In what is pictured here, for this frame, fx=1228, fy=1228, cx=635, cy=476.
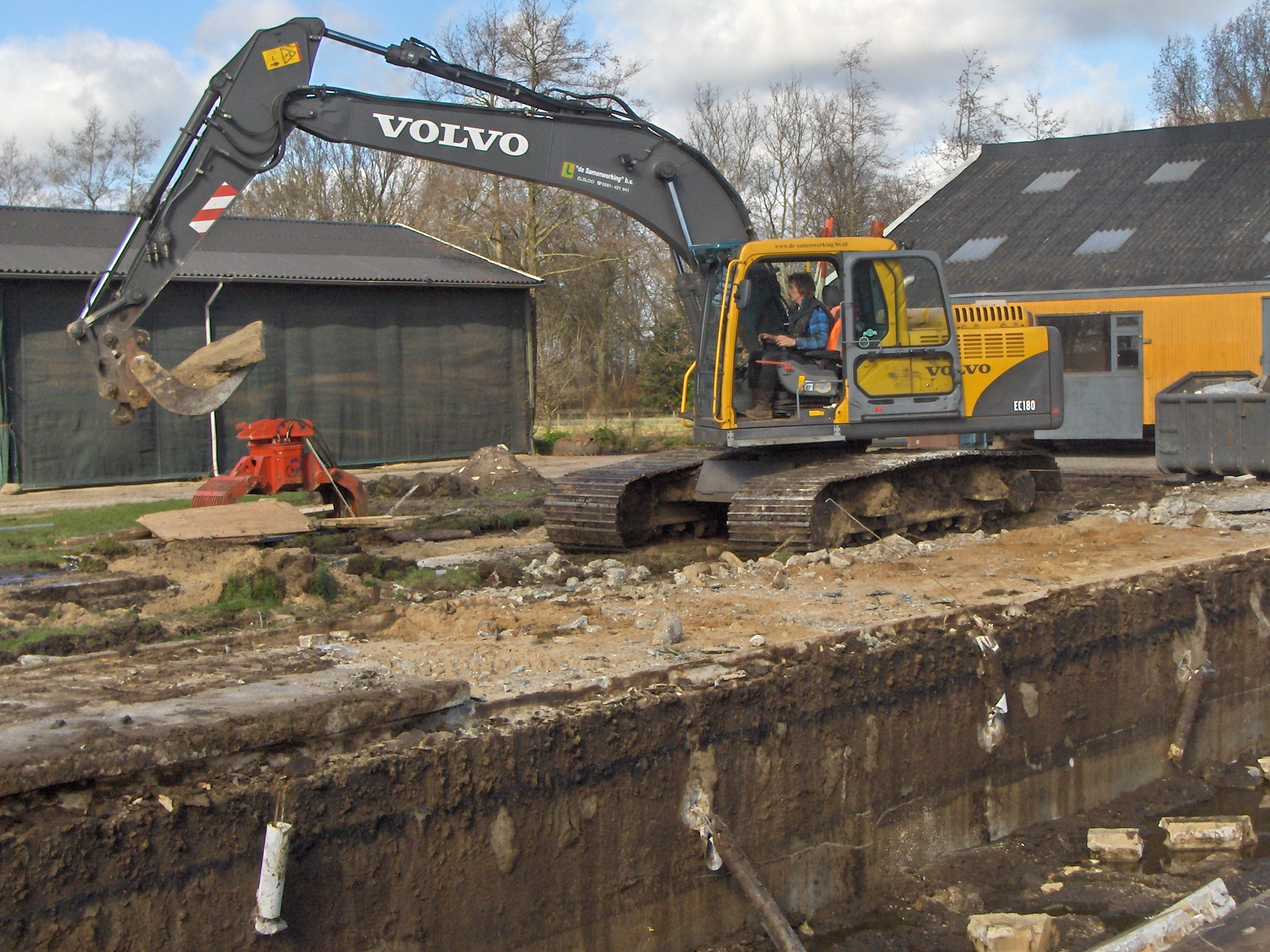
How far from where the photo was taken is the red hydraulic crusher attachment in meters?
10.7

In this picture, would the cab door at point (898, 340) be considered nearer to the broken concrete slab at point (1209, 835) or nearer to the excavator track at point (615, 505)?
the excavator track at point (615, 505)

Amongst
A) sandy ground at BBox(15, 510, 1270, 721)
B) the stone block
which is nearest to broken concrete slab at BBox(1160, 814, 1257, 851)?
the stone block

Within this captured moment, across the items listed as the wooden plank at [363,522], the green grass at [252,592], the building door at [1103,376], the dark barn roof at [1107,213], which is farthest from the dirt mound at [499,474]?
the dark barn roof at [1107,213]

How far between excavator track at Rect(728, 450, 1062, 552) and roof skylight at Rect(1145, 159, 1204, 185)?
46.7ft

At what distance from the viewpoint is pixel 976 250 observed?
2303cm

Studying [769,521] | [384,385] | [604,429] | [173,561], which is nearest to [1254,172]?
[604,429]

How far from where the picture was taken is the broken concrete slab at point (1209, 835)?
244 inches

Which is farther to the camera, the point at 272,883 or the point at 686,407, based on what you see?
the point at 686,407

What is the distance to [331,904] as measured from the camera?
3977 mm

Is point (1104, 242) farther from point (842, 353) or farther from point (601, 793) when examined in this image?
point (601, 793)

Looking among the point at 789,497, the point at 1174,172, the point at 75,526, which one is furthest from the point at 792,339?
the point at 1174,172

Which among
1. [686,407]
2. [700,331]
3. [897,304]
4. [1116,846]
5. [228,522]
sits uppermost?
[897,304]

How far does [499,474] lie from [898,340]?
734 cm

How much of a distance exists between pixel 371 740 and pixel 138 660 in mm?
1719
